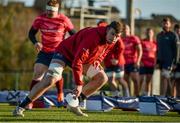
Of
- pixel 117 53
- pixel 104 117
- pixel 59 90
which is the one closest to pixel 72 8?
pixel 117 53

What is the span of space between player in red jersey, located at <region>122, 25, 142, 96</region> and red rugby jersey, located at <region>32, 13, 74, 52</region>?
4.73 meters

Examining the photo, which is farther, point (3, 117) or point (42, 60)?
point (42, 60)

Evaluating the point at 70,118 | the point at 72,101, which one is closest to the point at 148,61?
the point at 70,118

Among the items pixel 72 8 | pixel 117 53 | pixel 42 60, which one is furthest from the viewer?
pixel 72 8

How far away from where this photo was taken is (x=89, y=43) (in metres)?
11.2

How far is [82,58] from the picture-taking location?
1120 cm

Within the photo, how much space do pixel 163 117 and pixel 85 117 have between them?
1.70 m

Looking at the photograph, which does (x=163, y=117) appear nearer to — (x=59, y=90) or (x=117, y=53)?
(x=59, y=90)

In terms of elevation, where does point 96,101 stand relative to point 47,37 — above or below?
Answer: below

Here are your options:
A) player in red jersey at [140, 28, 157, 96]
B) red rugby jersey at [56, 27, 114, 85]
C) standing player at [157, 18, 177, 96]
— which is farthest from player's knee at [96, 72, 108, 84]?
player in red jersey at [140, 28, 157, 96]

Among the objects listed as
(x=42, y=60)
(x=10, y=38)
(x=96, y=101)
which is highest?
(x=42, y=60)

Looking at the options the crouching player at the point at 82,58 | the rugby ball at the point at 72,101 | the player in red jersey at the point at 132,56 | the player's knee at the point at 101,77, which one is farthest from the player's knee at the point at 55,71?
the player in red jersey at the point at 132,56

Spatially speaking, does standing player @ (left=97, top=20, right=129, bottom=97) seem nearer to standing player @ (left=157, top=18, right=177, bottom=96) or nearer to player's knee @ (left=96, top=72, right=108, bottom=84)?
standing player @ (left=157, top=18, right=177, bottom=96)

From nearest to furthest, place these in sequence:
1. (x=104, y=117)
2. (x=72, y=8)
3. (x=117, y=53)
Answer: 1. (x=104, y=117)
2. (x=117, y=53)
3. (x=72, y=8)
